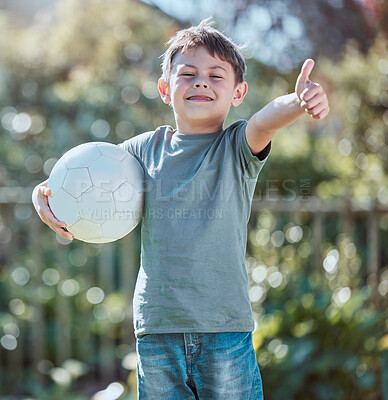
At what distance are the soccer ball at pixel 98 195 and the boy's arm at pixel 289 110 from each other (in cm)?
47

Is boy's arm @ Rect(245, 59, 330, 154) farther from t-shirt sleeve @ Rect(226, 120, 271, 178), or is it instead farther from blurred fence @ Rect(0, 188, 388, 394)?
blurred fence @ Rect(0, 188, 388, 394)

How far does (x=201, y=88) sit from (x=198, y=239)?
0.53 m

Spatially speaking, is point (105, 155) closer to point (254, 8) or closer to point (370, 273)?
point (370, 273)

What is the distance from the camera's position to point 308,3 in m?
6.45

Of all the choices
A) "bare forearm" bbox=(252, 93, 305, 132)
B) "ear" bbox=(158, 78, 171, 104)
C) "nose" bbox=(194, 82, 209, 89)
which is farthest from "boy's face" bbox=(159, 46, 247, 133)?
"bare forearm" bbox=(252, 93, 305, 132)

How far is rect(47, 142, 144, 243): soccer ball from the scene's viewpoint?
7.34 ft

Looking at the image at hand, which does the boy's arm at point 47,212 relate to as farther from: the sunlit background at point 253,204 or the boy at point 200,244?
the sunlit background at point 253,204

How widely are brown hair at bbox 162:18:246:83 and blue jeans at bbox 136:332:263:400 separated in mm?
955

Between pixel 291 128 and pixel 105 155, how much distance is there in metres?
6.74

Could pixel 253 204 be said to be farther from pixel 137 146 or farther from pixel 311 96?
pixel 311 96

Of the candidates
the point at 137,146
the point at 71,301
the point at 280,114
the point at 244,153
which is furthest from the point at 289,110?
the point at 71,301

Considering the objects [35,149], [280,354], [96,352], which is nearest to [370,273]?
[280,354]

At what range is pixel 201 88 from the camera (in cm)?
217

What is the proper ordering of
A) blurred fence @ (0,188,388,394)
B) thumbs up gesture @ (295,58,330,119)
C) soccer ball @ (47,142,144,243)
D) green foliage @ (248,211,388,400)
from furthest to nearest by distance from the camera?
blurred fence @ (0,188,388,394) < green foliage @ (248,211,388,400) < soccer ball @ (47,142,144,243) < thumbs up gesture @ (295,58,330,119)
